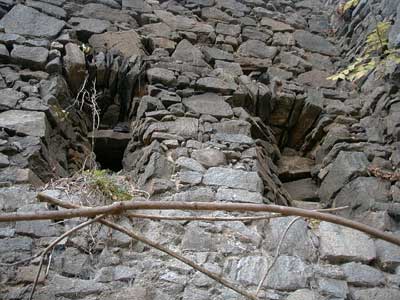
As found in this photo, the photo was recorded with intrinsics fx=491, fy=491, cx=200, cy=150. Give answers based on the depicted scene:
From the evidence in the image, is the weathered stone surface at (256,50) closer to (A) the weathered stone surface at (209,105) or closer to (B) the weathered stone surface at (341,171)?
(A) the weathered stone surface at (209,105)

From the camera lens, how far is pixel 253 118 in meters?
3.52

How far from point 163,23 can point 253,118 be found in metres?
1.31

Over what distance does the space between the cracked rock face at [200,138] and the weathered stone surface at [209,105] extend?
1 cm

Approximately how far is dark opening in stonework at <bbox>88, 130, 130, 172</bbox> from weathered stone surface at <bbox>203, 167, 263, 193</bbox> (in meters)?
0.92

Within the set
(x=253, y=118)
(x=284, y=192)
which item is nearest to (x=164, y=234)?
(x=284, y=192)

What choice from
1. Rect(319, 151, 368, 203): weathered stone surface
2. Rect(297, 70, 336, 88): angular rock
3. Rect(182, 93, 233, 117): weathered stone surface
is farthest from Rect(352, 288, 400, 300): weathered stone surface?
Rect(297, 70, 336, 88): angular rock

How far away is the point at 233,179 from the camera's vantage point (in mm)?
2746

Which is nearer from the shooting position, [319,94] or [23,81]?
[23,81]

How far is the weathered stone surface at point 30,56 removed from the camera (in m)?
3.29

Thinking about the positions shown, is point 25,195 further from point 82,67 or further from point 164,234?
point 82,67

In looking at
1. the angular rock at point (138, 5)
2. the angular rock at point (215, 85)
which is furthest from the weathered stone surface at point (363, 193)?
the angular rock at point (138, 5)

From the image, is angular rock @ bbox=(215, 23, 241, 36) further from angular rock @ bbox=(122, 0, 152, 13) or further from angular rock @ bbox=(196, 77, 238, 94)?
angular rock @ bbox=(196, 77, 238, 94)

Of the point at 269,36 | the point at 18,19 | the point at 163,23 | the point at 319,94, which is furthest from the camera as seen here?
the point at 269,36

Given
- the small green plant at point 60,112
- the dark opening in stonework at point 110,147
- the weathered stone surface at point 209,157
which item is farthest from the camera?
the dark opening in stonework at point 110,147
